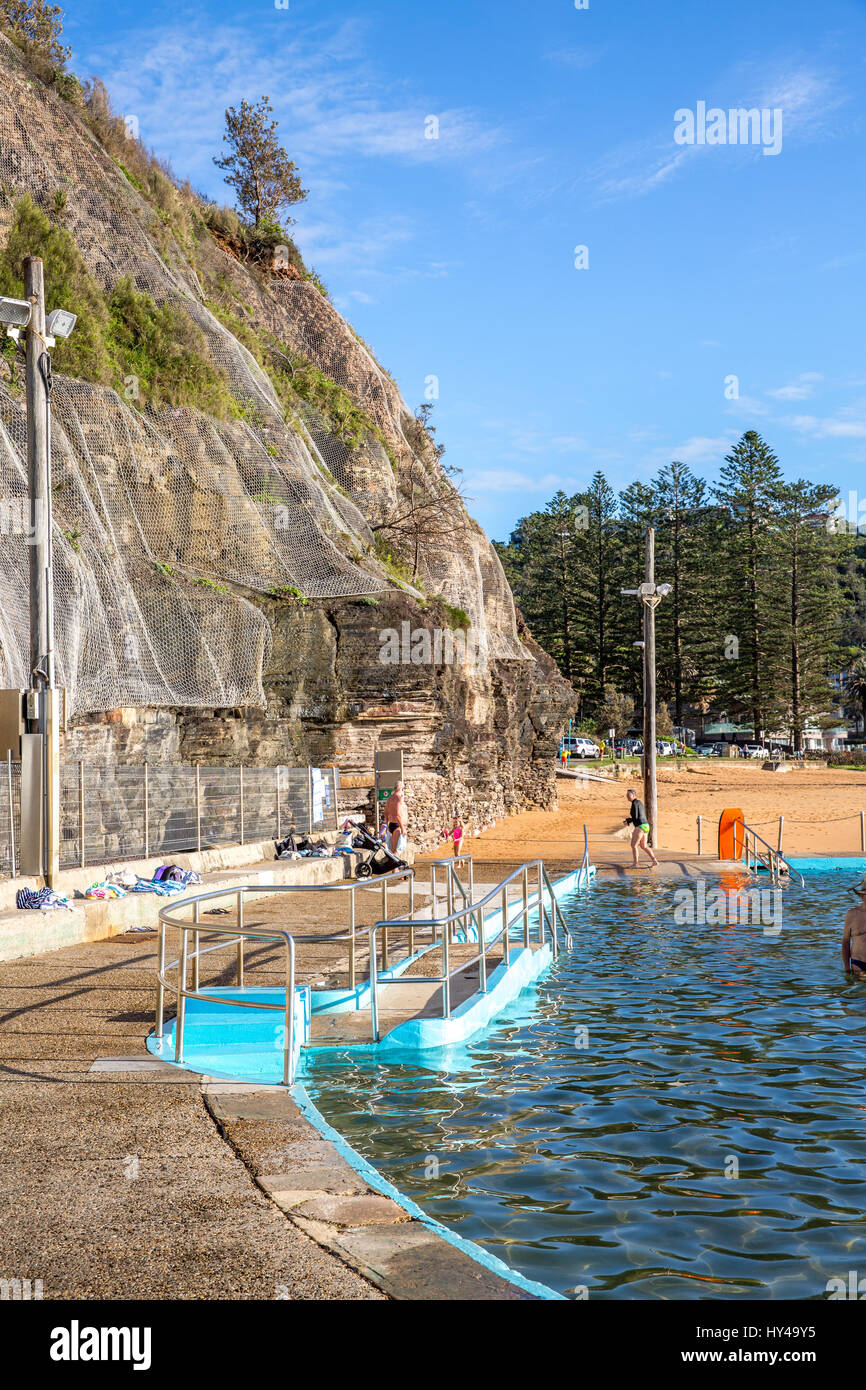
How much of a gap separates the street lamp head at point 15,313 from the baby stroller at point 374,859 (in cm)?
951

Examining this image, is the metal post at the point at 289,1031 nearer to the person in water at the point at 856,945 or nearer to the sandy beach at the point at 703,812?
the person in water at the point at 856,945

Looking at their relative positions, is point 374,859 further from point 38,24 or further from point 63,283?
point 38,24

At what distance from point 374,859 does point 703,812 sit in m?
23.8

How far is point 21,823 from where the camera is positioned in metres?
12.2

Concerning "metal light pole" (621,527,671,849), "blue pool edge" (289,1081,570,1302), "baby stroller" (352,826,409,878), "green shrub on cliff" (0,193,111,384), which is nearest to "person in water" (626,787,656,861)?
"metal light pole" (621,527,671,849)

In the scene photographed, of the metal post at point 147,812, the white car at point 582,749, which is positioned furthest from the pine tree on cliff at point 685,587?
the metal post at point 147,812

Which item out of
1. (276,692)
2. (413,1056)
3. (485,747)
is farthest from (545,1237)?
(485,747)

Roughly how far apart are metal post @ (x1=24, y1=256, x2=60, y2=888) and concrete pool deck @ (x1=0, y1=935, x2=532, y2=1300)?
186 inches

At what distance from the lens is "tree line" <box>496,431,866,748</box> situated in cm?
7875

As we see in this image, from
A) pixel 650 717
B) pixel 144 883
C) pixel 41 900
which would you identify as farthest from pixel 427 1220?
pixel 650 717

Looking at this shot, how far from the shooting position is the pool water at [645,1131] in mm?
5098

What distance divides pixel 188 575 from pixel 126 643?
14.7 feet

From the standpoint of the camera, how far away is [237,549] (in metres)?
23.6

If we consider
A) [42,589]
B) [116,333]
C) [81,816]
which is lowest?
[81,816]
